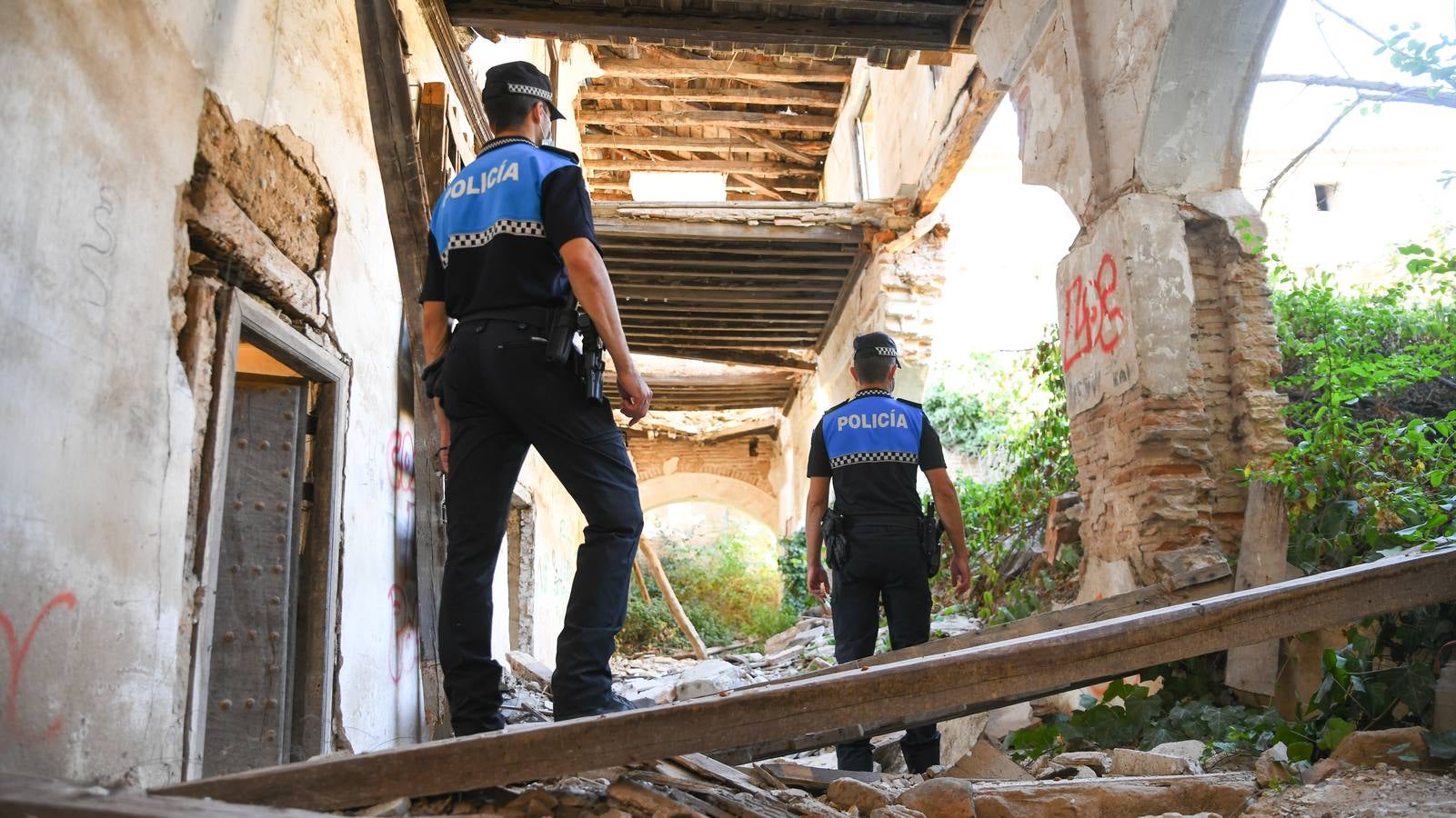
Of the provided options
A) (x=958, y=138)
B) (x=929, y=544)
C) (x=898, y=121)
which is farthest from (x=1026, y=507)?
(x=898, y=121)

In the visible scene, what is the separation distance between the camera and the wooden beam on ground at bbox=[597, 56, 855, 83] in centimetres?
1120

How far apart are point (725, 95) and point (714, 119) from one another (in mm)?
507

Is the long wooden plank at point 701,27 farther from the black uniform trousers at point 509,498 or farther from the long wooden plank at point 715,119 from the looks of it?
the long wooden plank at point 715,119

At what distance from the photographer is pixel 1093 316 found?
15.5ft

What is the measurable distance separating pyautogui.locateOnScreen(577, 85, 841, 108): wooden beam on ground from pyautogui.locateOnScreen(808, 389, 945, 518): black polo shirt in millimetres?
8819

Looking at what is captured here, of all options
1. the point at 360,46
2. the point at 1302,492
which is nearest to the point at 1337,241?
the point at 1302,492

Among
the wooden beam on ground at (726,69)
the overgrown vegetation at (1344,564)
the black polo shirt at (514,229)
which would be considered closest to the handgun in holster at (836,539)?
the overgrown vegetation at (1344,564)

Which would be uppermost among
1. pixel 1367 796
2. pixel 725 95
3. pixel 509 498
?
pixel 725 95

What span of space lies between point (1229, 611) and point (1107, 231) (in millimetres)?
2868

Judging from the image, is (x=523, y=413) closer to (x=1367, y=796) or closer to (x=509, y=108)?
(x=509, y=108)

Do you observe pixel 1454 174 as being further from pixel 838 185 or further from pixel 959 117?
pixel 838 185

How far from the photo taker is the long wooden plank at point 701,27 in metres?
6.04

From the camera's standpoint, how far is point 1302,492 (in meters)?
3.74

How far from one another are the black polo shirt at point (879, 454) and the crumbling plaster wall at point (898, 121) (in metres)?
4.29
